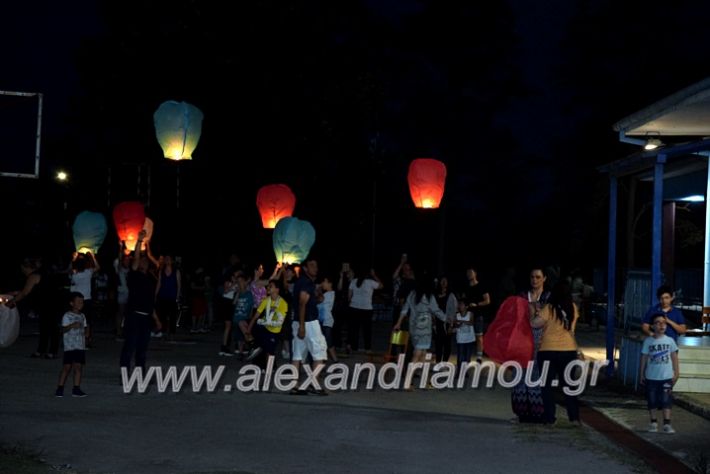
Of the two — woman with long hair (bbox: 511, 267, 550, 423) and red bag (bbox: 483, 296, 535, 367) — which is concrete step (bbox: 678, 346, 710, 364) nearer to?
woman with long hair (bbox: 511, 267, 550, 423)

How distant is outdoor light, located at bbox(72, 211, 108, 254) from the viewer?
31109 millimetres

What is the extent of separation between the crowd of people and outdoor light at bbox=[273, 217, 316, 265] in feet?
6.33

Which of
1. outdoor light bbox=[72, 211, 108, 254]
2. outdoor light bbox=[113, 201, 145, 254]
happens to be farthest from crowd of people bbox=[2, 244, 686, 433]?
outdoor light bbox=[72, 211, 108, 254]

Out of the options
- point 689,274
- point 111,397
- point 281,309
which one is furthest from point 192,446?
point 689,274

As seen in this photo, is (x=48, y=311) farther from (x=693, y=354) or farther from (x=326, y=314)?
(x=693, y=354)

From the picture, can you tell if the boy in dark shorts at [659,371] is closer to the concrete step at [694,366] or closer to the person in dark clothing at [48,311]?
the concrete step at [694,366]

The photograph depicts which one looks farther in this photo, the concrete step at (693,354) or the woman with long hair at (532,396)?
the concrete step at (693,354)

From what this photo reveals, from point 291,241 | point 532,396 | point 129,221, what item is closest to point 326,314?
point 291,241

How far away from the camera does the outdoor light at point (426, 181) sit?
1123 inches

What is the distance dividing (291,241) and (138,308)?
451 inches

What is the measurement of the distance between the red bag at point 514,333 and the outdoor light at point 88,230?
19.8m

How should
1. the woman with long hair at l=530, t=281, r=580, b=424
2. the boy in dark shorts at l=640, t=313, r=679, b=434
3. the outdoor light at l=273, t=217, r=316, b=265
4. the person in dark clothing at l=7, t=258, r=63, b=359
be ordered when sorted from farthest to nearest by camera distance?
1. the outdoor light at l=273, t=217, r=316, b=265
2. the person in dark clothing at l=7, t=258, r=63, b=359
3. the woman with long hair at l=530, t=281, r=580, b=424
4. the boy in dark shorts at l=640, t=313, r=679, b=434

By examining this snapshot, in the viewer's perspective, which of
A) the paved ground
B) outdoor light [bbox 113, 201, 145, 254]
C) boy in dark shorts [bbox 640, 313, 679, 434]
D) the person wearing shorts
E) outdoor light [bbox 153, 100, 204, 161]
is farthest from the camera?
outdoor light [bbox 113, 201, 145, 254]

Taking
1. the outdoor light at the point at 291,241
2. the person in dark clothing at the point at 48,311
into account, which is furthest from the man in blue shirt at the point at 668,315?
the outdoor light at the point at 291,241
